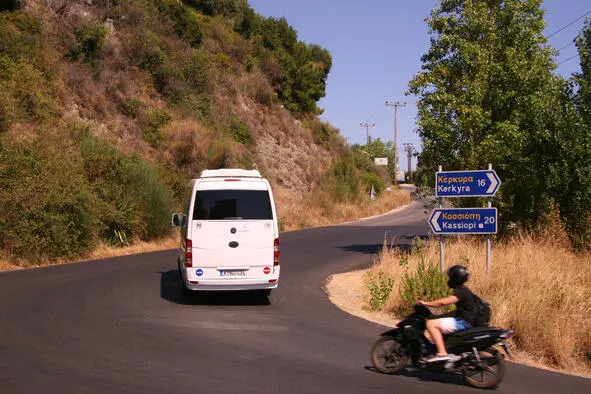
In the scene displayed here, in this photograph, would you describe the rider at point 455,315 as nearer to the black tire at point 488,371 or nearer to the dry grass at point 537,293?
the black tire at point 488,371

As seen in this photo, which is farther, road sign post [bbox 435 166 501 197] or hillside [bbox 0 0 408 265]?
hillside [bbox 0 0 408 265]

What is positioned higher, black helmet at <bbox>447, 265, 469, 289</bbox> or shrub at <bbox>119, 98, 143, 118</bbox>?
shrub at <bbox>119, 98, 143, 118</bbox>

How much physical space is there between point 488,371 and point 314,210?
32090 millimetres

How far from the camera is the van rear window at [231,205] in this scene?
12094 millimetres

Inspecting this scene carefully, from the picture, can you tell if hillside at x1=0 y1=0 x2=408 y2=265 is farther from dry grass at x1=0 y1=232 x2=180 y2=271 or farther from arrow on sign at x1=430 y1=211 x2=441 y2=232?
arrow on sign at x1=430 y1=211 x2=441 y2=232

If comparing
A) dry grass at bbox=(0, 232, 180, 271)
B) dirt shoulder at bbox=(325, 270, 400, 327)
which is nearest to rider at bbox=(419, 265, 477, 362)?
dirt shoulder at bbox=(325, 270, 400, 327)

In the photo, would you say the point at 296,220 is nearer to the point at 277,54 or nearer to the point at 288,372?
the point at 277,54

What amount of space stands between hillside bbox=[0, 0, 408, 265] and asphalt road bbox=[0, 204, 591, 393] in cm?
492

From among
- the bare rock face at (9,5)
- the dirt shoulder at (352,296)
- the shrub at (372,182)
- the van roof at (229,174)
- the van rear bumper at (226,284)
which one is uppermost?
the bare rock face at (9,5)

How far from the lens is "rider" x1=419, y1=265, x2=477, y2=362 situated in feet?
23.4

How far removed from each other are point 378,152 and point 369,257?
361 ft

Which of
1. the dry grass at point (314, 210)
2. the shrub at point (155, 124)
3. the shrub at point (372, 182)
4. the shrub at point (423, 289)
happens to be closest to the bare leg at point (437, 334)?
the shrub at point (423, 289)

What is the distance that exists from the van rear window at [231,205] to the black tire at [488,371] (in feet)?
19.7

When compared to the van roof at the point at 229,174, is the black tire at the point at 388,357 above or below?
below
